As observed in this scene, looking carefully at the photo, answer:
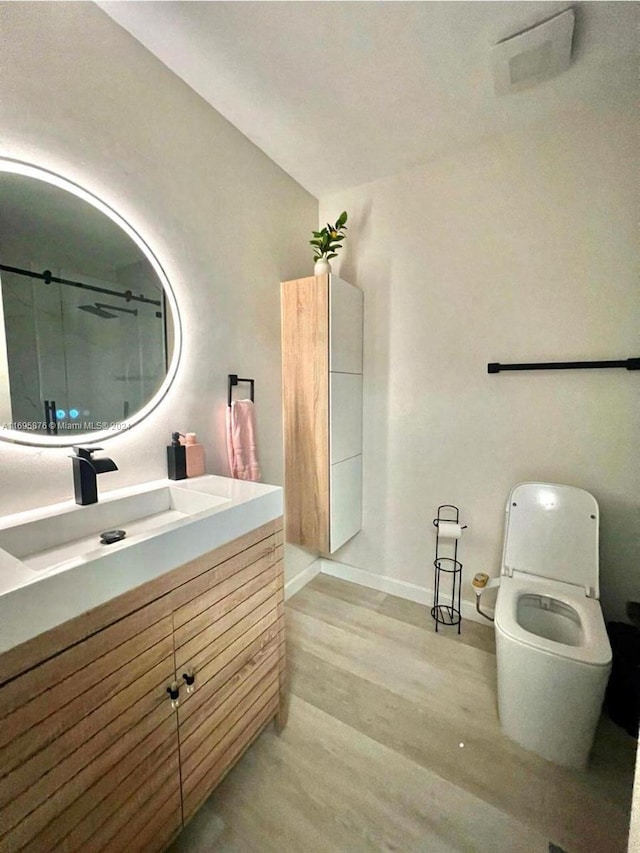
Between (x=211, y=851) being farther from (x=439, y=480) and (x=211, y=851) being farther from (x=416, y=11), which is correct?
(x=416, y=11)

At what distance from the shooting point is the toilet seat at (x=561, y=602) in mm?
1153

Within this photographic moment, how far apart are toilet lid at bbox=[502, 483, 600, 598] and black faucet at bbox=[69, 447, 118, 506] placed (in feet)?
5.77

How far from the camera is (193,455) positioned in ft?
4.67

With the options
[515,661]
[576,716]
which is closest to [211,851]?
[515,661]

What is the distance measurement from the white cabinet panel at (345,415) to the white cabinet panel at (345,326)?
0.23 ft

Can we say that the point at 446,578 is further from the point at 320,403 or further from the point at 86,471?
the point at 86,471

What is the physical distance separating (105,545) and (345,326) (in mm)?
1565

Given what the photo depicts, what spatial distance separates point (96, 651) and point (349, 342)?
5.77ft

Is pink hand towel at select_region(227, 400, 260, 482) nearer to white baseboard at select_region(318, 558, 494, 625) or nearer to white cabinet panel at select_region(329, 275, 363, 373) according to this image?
white cabinet panel at select_region(329, 275, 363, 373)

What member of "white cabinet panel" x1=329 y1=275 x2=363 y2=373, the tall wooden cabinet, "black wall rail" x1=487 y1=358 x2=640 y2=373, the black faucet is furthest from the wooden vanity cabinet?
"black wall rail" x1=487 y1=358 x2=640 y2=373

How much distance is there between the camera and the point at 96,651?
0.72 m

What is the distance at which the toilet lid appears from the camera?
152 centimetres

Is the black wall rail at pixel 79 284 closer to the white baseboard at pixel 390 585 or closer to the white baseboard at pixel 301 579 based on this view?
the white baseboard at pixel 301 579

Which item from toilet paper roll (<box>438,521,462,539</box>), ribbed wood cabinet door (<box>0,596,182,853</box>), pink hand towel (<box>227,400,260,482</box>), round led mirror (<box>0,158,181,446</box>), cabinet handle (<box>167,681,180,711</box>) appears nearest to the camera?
ribbed wood cabinet door (<box>0,596,182,853</box>)
